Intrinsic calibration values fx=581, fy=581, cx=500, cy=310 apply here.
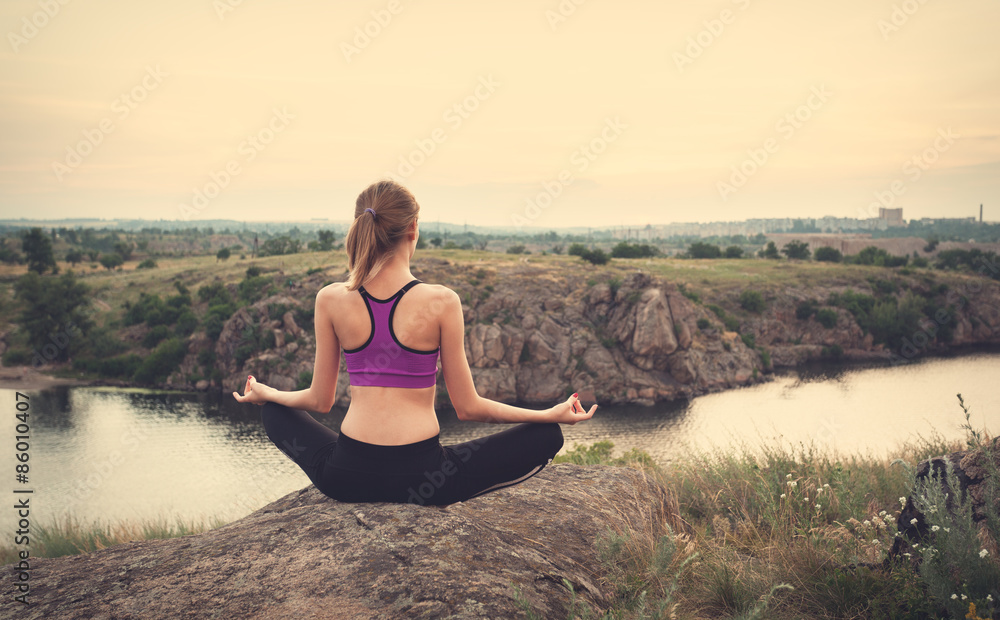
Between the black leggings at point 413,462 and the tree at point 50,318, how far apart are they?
69.3 m

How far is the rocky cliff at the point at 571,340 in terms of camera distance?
54562mm

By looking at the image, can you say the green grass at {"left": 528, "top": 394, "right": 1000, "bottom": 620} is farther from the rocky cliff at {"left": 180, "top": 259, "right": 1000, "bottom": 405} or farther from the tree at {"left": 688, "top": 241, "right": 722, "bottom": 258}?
the tree at {"left": 688, "top": 241, "right": 722, "bottom": 258}

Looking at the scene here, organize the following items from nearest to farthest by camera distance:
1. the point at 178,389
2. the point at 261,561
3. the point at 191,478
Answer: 1. the point at 261,561
2. the point at 191,478
3. the point at 178,389

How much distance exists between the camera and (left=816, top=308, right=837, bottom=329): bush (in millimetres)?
68250

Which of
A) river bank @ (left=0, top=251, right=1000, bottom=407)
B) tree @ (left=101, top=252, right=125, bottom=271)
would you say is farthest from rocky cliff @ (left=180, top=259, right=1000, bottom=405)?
tree @ (left=101, top=252, right=125, bottom=271)

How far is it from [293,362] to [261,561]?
53024 mm

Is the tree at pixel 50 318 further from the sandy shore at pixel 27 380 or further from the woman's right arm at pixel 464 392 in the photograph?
the woman's right arm at pixel 464 392

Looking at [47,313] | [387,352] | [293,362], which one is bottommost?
[293,362]

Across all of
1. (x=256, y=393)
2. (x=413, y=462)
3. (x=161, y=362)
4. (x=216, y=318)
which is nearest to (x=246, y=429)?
(x=216, y=318)

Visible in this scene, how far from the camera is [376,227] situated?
3.19 meters

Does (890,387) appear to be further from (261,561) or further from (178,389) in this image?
(178,389)

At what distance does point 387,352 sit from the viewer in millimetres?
3105

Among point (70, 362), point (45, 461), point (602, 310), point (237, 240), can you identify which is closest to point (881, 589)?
point (45, 461)
